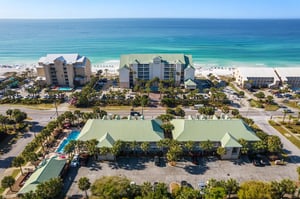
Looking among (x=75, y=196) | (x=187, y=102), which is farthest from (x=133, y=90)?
(x=75, y=196)

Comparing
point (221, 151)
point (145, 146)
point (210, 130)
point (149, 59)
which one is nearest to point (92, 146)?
point (145, 146)

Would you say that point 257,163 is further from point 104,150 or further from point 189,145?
point 104,150

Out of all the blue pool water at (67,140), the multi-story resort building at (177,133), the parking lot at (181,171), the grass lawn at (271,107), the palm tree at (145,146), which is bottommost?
the parking lot at (181,171)

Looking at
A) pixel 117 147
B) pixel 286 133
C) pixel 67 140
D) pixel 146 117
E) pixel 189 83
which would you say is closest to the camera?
pixel 117 147

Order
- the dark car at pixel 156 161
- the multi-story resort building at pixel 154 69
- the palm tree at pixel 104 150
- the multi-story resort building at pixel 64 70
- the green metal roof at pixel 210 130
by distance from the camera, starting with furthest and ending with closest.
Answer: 1. the multi-story resort building at pixel 64 70
2. the multi-story resort building at pixel 154 69
3. the green metal roof at pixel 210 130
4. the dark car at pixel 156 161
5. the palm tree at pixel 104 150

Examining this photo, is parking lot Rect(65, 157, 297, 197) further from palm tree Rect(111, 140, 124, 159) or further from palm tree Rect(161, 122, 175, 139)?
palm tree Rect(161, 122, 175, 139)

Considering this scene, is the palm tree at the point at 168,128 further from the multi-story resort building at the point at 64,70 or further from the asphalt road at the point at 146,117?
the multi-story resort building at the point at 64,70

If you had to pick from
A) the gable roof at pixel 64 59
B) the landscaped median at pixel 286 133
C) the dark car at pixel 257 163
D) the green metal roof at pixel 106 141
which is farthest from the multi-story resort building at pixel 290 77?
the gable roof at pixel 64 59
